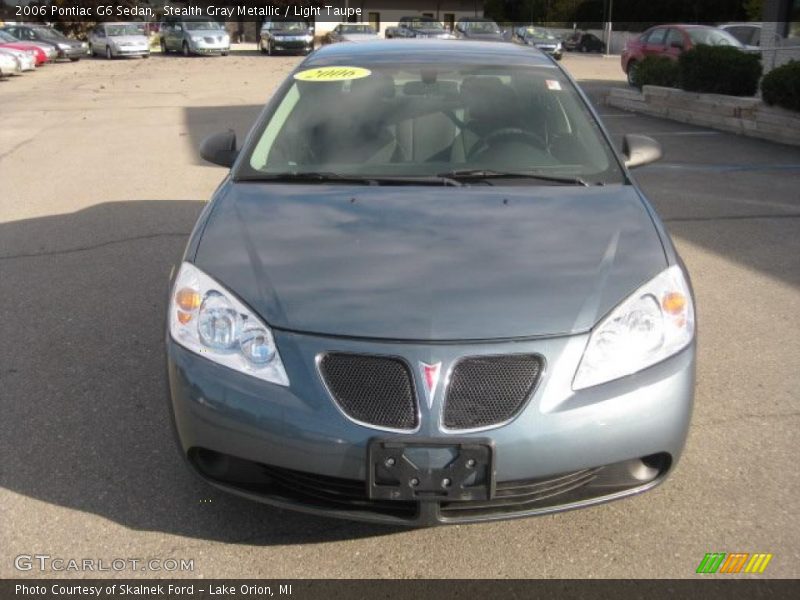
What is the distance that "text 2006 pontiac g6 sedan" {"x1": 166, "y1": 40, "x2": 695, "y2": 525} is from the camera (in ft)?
9.00

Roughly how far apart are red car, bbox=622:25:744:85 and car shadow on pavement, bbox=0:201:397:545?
1670 centimetres

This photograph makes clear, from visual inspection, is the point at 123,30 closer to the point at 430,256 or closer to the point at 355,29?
the point at 355,29

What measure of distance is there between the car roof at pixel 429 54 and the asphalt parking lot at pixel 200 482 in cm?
181

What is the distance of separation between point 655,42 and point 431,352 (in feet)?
70.1

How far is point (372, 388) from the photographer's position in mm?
2773

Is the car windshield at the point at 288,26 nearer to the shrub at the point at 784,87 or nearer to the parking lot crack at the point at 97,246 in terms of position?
the shrub at the point at 784,87

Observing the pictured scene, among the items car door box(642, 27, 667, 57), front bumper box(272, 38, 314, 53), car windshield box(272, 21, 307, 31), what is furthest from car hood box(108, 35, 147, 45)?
car door box(642, 27, 667, 57)

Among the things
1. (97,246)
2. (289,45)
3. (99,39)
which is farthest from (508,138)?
(99,39)

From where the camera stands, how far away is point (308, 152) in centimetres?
423

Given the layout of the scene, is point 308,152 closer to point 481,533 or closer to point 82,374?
point 82,374

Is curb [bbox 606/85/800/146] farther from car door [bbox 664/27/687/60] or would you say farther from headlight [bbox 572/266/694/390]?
headlight [bbox 572/266/694/390]

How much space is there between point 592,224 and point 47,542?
2291 millimetres

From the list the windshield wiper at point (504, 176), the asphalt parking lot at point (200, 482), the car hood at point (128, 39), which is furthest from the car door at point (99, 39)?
the windshield wiper at point (504, 176)
